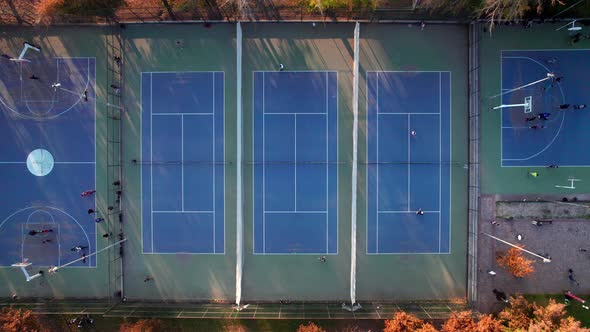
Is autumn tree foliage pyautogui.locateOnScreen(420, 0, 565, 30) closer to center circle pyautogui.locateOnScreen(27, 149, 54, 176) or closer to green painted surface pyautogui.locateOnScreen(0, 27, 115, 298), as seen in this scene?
green painted surface pyautogui.locateOnScreen(0, 27, 115, 298)

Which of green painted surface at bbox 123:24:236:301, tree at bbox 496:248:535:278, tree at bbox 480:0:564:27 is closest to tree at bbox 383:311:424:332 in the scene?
tree at bbox 496:248:535:278

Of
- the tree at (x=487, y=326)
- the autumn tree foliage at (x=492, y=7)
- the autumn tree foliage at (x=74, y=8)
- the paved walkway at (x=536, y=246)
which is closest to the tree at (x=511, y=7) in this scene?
the autumn tree foliage at (x=492, y=7)

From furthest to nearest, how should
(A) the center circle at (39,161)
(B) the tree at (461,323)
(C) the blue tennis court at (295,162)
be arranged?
1. (A) the center circle at (39,161)
2. (C) the blue tennis court at (295,162)
3. (B) the tree at (461,323)

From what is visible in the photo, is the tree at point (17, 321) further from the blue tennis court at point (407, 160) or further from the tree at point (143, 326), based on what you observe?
the blue tennis court at point (407, 160)

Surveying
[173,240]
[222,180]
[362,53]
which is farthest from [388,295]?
[362,53]

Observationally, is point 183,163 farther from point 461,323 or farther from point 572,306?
point 572,306

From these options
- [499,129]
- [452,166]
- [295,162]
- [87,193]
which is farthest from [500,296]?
[87,193]

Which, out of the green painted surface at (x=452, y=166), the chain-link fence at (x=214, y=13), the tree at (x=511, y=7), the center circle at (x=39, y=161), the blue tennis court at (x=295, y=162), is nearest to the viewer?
the tree at (x=511, y=7)
